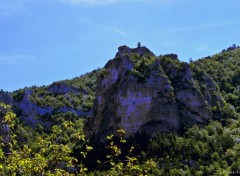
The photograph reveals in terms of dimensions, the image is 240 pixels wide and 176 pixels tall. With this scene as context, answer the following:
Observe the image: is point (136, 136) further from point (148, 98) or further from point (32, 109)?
point (32, 109)

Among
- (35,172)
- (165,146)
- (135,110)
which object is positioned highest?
(135,110)

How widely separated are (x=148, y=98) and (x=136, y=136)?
21.7 ft

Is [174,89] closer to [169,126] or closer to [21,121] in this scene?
[169,126]

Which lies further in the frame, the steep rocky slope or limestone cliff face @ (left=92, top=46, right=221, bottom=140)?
the steep rocky slope

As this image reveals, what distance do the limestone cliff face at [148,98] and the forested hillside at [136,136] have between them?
427 mm

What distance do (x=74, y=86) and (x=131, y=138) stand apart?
64.5 meters

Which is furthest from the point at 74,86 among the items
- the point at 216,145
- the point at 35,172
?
the point at 35,172

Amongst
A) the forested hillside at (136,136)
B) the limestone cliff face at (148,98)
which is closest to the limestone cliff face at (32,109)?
the forested hillside at (136,136)

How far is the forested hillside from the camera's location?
1680 centimetres

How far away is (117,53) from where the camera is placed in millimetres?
91312

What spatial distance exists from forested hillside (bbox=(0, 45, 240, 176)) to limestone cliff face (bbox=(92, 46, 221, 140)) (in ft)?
1.40

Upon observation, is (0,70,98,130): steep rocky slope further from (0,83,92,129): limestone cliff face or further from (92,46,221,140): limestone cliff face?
(92,46,221,140): limestone cliff face

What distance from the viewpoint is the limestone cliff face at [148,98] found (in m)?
80.5

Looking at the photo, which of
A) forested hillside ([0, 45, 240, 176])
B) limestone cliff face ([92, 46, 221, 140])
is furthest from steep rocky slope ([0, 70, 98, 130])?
limestone cliff face ([92, 46, 221, 140])
